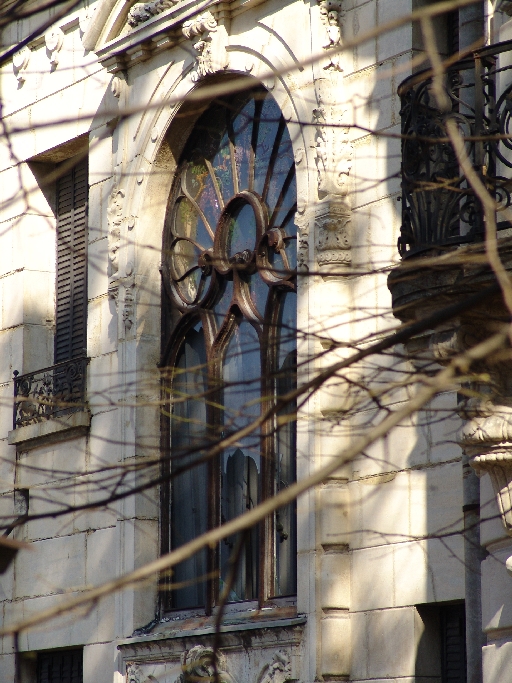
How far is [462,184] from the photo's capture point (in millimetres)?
9227

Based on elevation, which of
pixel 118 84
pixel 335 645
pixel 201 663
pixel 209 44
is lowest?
pixel 201 663

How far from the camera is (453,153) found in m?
9.09

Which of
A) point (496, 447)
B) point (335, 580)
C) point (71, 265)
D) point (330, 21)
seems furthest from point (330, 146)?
point (71, 265)

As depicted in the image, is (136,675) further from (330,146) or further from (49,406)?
(330,146)

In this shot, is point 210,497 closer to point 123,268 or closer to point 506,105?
point 123,268

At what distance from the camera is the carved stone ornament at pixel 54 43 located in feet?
52.1

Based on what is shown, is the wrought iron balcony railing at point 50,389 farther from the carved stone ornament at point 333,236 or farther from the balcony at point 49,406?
the carved stone ornament at point 333,236

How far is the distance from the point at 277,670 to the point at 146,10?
6.95 meters

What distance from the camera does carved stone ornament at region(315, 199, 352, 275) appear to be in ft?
38.0

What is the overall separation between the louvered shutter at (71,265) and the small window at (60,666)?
338cm

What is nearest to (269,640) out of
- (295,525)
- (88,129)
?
(295,525)

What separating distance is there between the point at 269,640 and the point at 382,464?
193 cm

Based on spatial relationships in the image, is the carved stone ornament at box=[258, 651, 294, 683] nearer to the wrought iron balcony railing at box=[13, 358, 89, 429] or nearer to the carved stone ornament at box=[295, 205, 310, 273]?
the carved stone ornament at box=[295, 205, 310, 273]

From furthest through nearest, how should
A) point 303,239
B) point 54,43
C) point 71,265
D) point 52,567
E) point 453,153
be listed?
point 71,265 → point 54,43 → point 52,567 → point 303,239 → point 453,153
